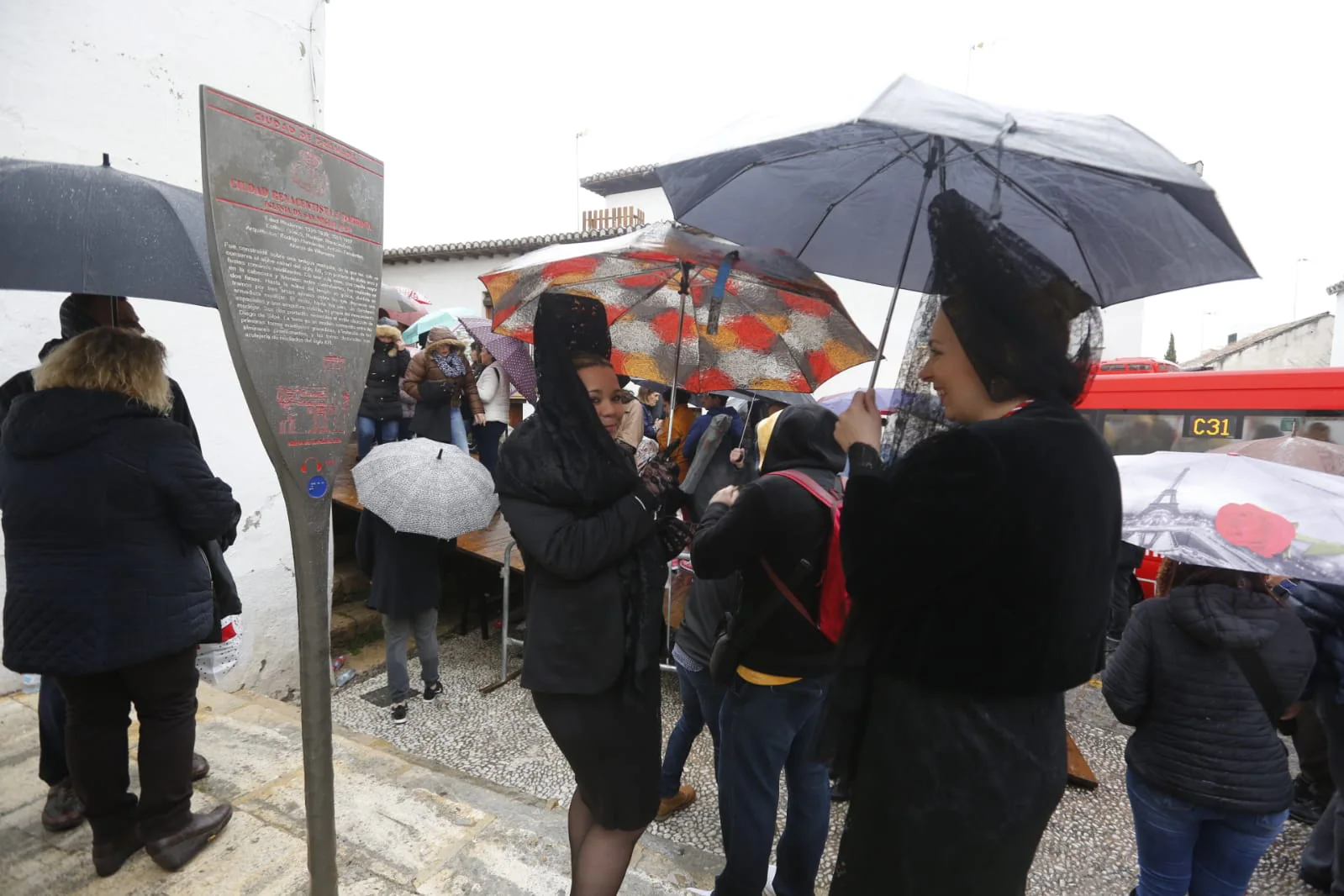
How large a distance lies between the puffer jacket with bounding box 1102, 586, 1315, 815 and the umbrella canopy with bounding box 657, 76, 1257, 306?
3.68 ft

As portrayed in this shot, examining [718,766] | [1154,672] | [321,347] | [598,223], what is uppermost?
[598,223]

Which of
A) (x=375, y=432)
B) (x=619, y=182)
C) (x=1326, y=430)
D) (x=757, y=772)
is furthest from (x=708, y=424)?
(x=619, y=182)

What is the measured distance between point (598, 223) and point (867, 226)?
2096 cm

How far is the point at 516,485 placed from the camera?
1867 mm

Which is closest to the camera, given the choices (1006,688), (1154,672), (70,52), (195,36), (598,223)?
(1006,688)

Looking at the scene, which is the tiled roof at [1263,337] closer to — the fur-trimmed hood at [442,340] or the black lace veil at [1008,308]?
the fur-trimmed hood at [442,340]

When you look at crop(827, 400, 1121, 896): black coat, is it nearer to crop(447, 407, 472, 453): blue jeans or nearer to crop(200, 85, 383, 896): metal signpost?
crop(200, 85, 383, 896): metal signpost

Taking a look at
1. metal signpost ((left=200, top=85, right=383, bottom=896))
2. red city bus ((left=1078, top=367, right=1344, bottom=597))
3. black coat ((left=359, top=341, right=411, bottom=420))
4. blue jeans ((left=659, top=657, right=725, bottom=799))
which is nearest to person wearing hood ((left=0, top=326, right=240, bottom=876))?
metal signpost ((left=200, top=85, right=383, bottom=896))

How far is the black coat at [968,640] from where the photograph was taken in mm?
1265

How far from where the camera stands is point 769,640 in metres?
2.25

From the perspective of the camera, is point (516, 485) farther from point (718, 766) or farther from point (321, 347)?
point (718, 766)

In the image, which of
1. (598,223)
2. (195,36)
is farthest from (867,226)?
(598,223)

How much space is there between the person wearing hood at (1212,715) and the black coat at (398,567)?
13.2ft

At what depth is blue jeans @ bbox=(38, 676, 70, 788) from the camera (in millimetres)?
2607
